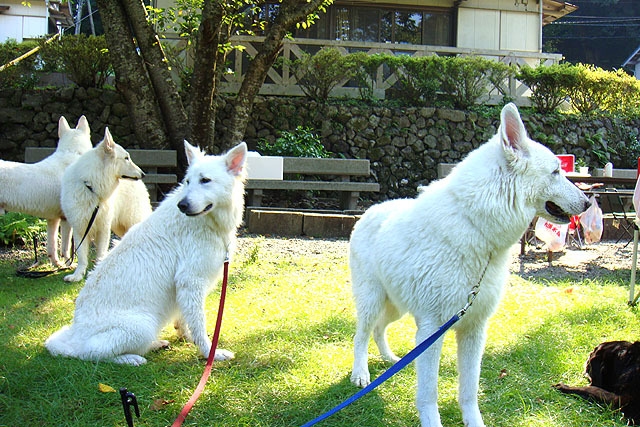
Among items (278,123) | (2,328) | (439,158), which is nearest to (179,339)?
(2,328)

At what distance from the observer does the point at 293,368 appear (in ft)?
14.8

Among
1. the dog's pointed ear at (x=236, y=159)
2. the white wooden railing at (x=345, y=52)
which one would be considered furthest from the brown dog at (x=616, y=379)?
the white wooden railing at (x=345, y=52)

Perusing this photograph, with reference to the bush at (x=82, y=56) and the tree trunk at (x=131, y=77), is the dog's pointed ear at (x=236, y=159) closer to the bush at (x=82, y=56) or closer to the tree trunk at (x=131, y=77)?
the tree trunk at (x=131, y=77)

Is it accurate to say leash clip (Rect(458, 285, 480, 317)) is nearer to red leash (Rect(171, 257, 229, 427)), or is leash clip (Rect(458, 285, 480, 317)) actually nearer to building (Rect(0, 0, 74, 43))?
red leash (Rect(171, 257, 229, 427))

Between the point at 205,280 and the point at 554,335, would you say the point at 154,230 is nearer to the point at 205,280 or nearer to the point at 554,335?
the point at 205,280

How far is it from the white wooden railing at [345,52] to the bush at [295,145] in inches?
70.3

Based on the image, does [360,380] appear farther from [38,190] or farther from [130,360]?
A: [38,190]

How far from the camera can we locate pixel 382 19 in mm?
19500

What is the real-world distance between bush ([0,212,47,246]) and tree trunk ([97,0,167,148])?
3.34m

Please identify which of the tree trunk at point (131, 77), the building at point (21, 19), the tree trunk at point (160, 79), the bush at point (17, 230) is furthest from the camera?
the building at point (21, 19)

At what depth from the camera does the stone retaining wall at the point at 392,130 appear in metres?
13.8

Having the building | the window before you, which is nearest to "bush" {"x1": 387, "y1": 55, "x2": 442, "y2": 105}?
the window

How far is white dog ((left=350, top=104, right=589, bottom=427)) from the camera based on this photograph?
322 cm

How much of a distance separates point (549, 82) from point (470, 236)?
14524 millimetres
